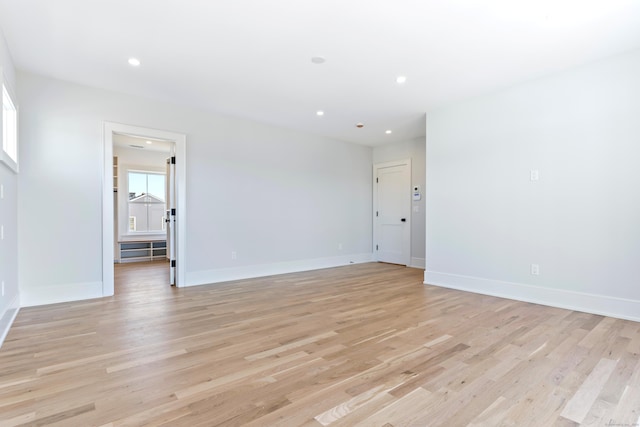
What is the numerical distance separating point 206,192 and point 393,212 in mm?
3808

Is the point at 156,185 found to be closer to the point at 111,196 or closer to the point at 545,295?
the point at 111,196

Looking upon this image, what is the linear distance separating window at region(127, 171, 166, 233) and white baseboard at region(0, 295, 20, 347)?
4.32 meters

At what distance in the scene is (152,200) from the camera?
304 inches

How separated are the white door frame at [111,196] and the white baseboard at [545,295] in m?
3.63

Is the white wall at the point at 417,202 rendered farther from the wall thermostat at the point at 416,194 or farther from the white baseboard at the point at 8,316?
the white baseboard at the point at 8,316

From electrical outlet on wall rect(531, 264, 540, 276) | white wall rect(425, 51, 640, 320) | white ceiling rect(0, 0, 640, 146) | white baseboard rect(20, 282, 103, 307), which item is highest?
white ceiling rect(0, 0, 640, 146)

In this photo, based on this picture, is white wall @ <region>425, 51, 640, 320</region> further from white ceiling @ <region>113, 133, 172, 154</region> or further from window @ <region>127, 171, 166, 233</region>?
window @ <region>127, 171, 166, 233</region>

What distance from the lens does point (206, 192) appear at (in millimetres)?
4844

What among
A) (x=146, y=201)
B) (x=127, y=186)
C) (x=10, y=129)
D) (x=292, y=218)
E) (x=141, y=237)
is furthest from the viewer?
(x=146, y=201)

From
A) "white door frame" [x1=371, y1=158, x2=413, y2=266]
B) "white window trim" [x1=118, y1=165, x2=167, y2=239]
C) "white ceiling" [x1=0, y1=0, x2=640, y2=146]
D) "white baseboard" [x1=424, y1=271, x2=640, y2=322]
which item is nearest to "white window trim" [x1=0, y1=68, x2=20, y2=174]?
"white ceiling" [x1=0, y1=0, x2=640, y2=146]

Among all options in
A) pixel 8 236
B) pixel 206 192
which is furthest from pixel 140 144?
pixel 8 236

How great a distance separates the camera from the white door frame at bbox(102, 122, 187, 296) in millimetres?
4004

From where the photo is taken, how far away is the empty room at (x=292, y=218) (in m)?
1.87

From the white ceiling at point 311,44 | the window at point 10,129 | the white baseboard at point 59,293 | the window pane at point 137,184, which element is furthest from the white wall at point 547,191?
the window pane at point 137,184
